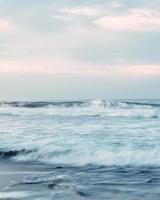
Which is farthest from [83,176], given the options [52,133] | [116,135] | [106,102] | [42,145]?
[106,102]

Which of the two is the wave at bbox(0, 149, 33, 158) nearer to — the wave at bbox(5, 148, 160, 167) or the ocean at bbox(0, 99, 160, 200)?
the ocean at bbox(0, 99, 160, 200)

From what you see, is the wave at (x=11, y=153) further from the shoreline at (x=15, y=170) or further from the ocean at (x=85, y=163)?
the shoreline at (x=15, y=170)

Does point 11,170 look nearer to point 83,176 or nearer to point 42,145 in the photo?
point 83,176

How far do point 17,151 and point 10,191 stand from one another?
15.6 ft

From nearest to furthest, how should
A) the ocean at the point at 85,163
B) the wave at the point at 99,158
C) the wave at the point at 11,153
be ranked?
the ocean at the point at 85,163 < the wave at the point at 99,158 < the wave at the point at 11,153

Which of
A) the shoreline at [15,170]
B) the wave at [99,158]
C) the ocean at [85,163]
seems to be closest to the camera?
the ocean at [85,163]

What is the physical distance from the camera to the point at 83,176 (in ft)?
26.8

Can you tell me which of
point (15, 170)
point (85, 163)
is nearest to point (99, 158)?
point (85, 163)

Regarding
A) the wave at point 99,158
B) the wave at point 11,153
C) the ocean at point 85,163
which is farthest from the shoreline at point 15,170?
the wave at point 11,153

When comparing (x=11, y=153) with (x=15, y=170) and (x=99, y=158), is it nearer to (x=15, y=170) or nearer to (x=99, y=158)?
(x=15, y=170)

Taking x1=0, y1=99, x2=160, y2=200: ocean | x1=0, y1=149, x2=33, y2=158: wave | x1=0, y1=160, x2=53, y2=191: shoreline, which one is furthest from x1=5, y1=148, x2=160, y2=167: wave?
x1=0, y1=160, x2=53, y2=191: shoreline

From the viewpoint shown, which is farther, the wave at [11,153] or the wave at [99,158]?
the wave at [11,153]

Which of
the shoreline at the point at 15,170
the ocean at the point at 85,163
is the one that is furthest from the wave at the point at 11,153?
the shoreline at the point at 15,170

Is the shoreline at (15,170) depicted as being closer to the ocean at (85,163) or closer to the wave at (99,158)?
the ocean at (85,163)
